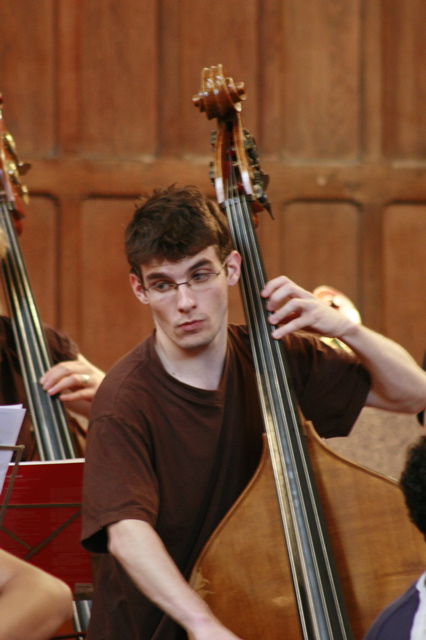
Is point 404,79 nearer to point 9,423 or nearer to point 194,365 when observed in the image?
point 194,365

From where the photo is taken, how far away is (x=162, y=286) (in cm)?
181

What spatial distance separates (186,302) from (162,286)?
0.07 m

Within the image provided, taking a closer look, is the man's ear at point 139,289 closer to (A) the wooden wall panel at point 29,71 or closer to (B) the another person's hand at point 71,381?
(B) the another person's hand at point 71,381

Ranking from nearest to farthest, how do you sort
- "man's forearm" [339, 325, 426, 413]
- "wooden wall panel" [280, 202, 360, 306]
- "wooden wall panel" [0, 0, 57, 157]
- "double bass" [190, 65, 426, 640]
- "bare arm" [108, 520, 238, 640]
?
"bare arm" [108, 520, 238, 640]
"double bass" [190, 65, 426, 640]
"man's forearm" [339, 325, 426, 413]
"wooden wall panel" [0, 0, 57, 157]
"wooden wall panel" [280, 202, 360, 306]

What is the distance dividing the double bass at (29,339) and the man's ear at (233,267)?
74 cm

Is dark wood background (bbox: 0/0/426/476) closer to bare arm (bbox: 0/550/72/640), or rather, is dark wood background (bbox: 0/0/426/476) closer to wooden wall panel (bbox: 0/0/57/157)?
wooden wall panel (bbox: 0/0/57/157)

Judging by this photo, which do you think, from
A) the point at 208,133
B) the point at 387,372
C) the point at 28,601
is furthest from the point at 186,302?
the point at 208,133

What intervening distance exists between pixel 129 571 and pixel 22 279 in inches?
47.8

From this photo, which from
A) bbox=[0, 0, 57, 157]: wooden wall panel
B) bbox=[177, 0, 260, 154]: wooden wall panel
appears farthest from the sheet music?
bbox=[177, 0, 260, 154]: wooden wall panel

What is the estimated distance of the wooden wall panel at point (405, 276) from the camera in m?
3.89

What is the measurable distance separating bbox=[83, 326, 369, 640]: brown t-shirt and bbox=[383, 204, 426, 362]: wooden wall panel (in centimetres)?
201

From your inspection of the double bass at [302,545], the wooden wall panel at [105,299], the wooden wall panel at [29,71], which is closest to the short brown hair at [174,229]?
the double bass at [302,545]

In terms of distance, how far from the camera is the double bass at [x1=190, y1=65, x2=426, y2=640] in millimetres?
1602

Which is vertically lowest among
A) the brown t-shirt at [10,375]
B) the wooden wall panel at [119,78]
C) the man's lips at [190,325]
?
the brown t-shirt at [10,375]
